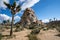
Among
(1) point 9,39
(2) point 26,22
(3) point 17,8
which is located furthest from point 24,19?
(1) point 9,39

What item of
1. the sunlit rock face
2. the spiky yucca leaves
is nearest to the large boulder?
the sunlit rock face

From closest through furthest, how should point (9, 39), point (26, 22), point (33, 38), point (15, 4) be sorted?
point (33, 38)
point (9, 39)
point (15, 4)
point (26, 22)

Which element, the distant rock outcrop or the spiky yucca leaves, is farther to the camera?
the distant rock outcrop

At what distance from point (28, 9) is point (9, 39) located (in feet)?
202

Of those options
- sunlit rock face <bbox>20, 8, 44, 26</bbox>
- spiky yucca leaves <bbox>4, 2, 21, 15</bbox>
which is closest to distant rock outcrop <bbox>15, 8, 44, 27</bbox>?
sunlit rock face <bbox>20, 8, 44, 26</bbox>

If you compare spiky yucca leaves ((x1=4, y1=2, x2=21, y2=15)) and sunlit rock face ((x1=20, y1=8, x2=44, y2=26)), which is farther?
sunlit rock face ((x1=20, y1=8, x2=44, y2=26))

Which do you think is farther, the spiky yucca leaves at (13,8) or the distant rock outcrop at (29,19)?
the distant rock outcrop at (29,19)

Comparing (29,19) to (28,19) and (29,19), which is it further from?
(28,19)

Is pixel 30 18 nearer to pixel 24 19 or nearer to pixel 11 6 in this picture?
pixel 24 19

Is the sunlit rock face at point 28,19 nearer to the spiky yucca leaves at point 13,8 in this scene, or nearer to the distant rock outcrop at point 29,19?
the distant rock outcrop at point 29,19

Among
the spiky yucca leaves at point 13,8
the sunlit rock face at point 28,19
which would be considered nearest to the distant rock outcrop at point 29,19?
the sunlit rock face at point 28,19

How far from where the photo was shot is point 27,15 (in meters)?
81.5

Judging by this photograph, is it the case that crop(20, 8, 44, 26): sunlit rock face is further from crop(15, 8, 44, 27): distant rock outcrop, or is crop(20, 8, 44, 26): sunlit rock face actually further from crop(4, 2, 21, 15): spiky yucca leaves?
crop(4, 2, 21, 15): spiky yucca leaves

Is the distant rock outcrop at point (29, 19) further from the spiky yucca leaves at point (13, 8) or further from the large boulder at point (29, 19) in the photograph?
the spiky yucca leaves at point (13, 8)
